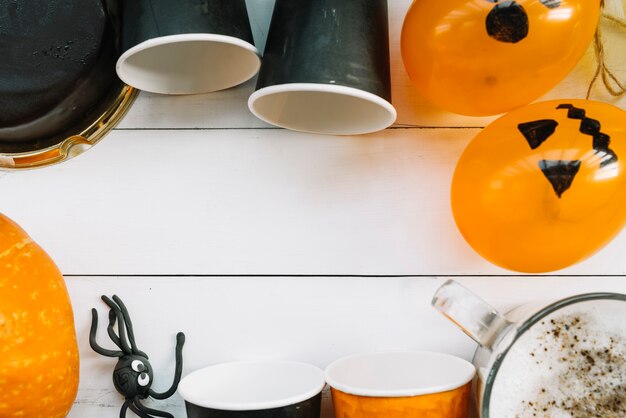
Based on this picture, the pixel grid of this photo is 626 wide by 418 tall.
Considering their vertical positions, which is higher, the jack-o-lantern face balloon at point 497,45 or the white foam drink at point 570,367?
the jack-o-lantern face balloon at point 497,45

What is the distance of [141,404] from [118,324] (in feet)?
0.31

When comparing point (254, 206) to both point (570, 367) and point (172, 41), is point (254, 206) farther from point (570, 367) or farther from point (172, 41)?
point (570, 367)

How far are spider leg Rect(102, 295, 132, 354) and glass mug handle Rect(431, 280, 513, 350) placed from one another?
356 millimetres

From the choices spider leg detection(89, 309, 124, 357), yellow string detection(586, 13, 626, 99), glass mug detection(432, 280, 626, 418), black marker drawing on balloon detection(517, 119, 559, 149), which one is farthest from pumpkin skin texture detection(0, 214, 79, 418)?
yellow string detection(586, 13, 626, 99)

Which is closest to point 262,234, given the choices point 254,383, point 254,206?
point 254,206

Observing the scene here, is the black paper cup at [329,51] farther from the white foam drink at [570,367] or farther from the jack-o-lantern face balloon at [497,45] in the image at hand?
the white foam drink at [570,367]

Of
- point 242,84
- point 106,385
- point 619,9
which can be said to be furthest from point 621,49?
point 106,385

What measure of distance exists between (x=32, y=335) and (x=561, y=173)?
508 millimetres

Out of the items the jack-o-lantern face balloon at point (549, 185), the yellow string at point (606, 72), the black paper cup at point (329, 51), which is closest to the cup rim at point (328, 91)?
the black paper cup at point (329, 51)

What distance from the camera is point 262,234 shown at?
0.69 m

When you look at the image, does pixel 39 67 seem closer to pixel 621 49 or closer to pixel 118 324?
pixel 118 324

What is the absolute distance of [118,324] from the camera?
670 millimetres

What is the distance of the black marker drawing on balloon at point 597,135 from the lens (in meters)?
0.52

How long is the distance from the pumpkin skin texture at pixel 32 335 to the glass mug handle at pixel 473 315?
37 cm
